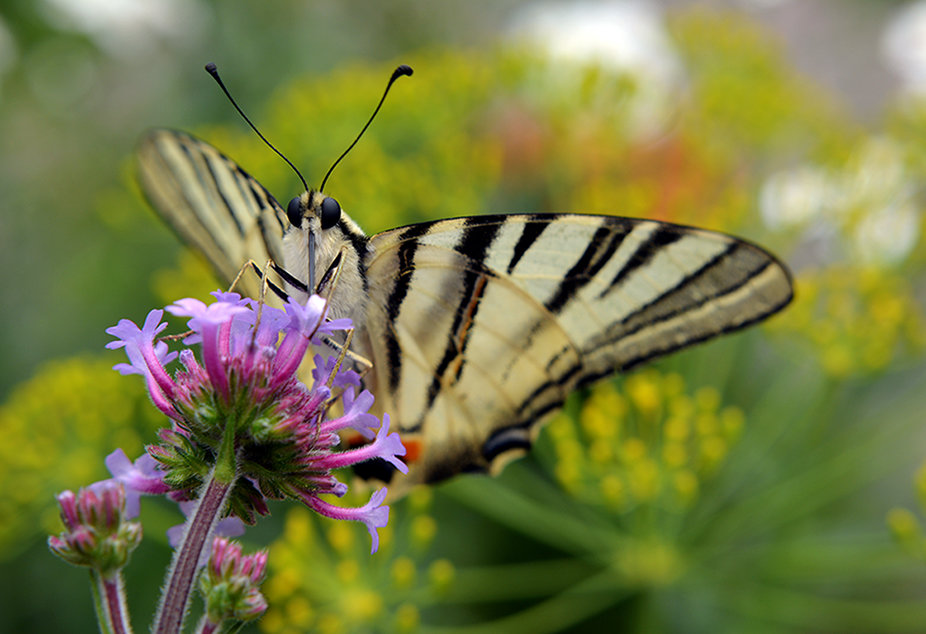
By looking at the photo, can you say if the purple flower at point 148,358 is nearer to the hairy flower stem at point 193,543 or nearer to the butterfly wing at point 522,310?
the hairy flower stem at point 193,543

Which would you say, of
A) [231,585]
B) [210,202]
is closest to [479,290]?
[210,202]

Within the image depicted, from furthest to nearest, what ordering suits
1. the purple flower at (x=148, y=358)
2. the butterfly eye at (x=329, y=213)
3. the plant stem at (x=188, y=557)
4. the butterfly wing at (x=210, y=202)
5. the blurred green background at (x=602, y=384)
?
the blurred green background at (x=602, y=384), the butterfly wing at (x=210, y=202), the butterfly eye at (x=329, y=213), the purple flower at (x=148, y=358), the plant stem at (x=188, y=557)

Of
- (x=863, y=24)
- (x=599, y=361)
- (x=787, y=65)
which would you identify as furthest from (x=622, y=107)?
(x=863, y=24)

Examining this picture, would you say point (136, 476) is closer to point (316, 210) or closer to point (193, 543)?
point (193, 543)

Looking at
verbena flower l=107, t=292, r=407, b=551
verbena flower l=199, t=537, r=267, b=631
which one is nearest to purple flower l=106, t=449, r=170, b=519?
verbena flower l=107, t=292, r=407, b=551

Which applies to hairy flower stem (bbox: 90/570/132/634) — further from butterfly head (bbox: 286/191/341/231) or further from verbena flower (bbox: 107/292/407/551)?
butterfly head (bbox: 286/191/341/231)

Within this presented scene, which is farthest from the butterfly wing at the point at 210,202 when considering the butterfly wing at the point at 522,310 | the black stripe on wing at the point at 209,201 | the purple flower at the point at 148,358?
the purple flower at the point at 148,358

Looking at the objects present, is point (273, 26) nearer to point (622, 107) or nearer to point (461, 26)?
point (461, 26)
